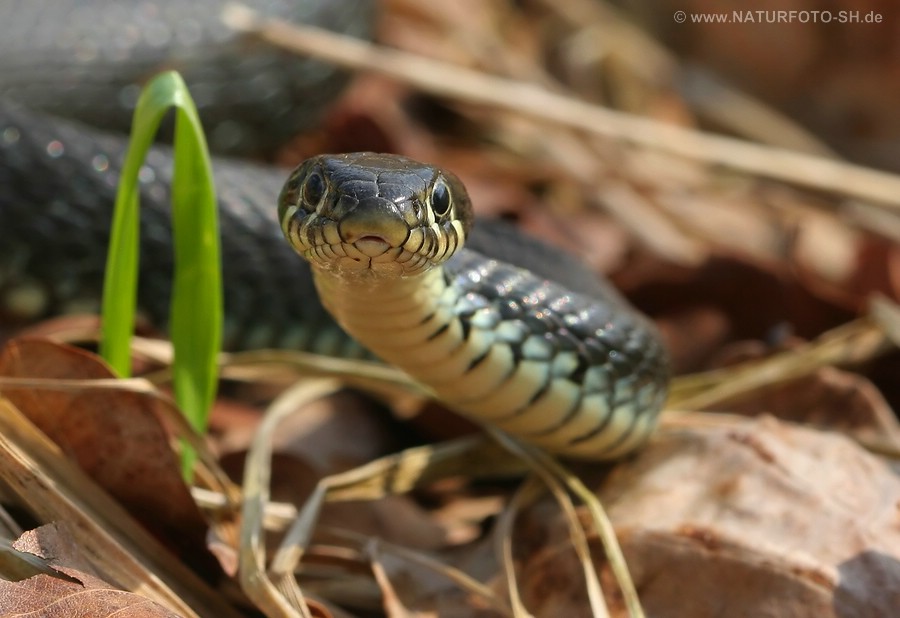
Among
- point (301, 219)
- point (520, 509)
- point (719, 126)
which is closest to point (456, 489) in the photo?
point (520, 509)

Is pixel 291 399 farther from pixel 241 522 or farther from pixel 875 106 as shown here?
pixel 875 106

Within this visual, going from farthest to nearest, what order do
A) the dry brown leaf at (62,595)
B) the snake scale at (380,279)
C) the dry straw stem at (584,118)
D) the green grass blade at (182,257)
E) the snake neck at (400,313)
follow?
the dry straw stem at (584,118) < the green grass blade at (182,257) < the snake neck at (400,313) < the snake scale at (380,279) < the dry brown leaf at (62,595)

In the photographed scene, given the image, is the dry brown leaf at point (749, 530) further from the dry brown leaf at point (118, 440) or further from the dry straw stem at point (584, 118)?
the dry straw stem at point (584, 118)

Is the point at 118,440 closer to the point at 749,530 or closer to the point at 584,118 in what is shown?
the point at 749,530

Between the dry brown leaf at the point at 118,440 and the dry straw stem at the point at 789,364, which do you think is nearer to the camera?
the dry brown leaf at the point at 118,440

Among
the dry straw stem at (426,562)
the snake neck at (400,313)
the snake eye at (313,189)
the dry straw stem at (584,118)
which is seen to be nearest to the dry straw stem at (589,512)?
the dry straw stem at (426,562)

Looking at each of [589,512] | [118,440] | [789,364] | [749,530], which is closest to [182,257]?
[118,440]

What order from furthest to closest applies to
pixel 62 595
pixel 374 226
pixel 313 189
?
pixel 313 189 < pixel 374 226 < pixel 62 595
